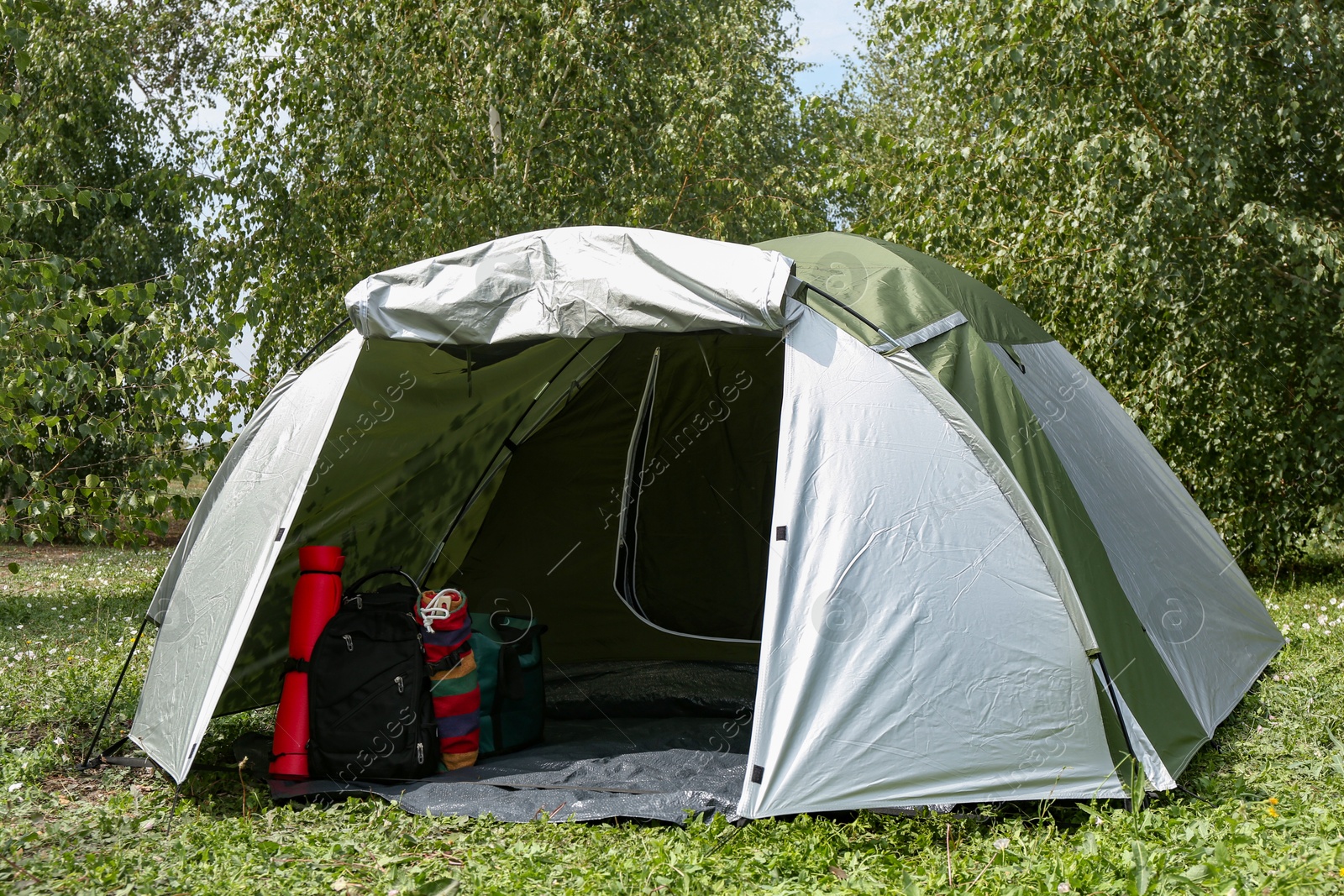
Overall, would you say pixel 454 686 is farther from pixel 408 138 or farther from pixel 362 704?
pixel 408 138

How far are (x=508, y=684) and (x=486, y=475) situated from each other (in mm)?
1171

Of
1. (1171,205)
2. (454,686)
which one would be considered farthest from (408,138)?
(454,686)

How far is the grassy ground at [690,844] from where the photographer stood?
8.65 ft

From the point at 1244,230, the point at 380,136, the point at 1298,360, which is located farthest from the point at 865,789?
the point at 380,136

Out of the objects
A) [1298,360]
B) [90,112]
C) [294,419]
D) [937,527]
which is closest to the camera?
[937,527]

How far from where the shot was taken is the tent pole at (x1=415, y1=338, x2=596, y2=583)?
16.2ft

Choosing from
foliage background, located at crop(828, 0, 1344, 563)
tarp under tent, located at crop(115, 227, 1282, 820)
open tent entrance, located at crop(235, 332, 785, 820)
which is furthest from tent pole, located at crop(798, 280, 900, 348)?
foliage background, located at crop(828, 0, 1344, 563)

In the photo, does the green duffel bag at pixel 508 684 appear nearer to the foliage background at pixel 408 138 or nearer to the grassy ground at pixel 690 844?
the grassy ground at pixel 690 844

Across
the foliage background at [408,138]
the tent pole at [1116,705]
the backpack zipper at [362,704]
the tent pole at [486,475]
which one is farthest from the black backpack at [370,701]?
the foliage background at [408,138]

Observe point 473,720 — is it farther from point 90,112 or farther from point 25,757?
point 90,112

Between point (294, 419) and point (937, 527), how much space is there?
7.10 feet

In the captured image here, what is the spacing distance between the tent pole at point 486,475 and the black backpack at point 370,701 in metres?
1.07

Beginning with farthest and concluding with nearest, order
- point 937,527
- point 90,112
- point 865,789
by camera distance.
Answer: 1. point 90,112
2. point 937,527
3. point 865,789

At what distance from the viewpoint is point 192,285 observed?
451 inches
